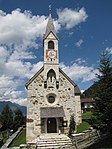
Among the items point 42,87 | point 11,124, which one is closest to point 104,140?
point 42,87

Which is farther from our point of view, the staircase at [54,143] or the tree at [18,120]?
the tree at [18,120]

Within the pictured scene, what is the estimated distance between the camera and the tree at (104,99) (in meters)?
22.3

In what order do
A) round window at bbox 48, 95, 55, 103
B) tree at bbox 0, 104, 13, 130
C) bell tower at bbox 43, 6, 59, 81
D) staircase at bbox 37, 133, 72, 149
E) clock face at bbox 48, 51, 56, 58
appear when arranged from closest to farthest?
staircase at bbox 37, 133, 72, 149
round window at bbox 48, 95, 55, 103
bell tower at bbox 43, 6, 59, 81
clock face at bbox 48, 51, 56, 58
tree at bbox 0, 104, 13, 130

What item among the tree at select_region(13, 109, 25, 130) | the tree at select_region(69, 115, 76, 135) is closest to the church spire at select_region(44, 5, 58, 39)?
the tree at select_region(69, 115, 76, 135)

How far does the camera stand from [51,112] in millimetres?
37219

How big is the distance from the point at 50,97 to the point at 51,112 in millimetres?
2951

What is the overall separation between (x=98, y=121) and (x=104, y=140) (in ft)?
13.9

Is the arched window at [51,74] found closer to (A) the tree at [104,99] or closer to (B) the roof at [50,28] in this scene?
(B) the roof at [50,28]

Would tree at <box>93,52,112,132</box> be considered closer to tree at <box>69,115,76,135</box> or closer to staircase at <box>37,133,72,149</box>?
staircase at <box>37,133,72,149</box>

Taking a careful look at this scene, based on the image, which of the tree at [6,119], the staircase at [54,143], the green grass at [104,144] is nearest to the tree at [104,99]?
the green grass at [104,144]

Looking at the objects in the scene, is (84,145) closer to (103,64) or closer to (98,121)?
(98,121)

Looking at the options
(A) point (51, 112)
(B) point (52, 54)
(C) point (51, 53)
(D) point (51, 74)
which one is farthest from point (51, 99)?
(C) point (51, 53)

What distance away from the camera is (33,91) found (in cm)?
3841

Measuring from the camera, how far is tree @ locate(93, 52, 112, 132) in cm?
2227
